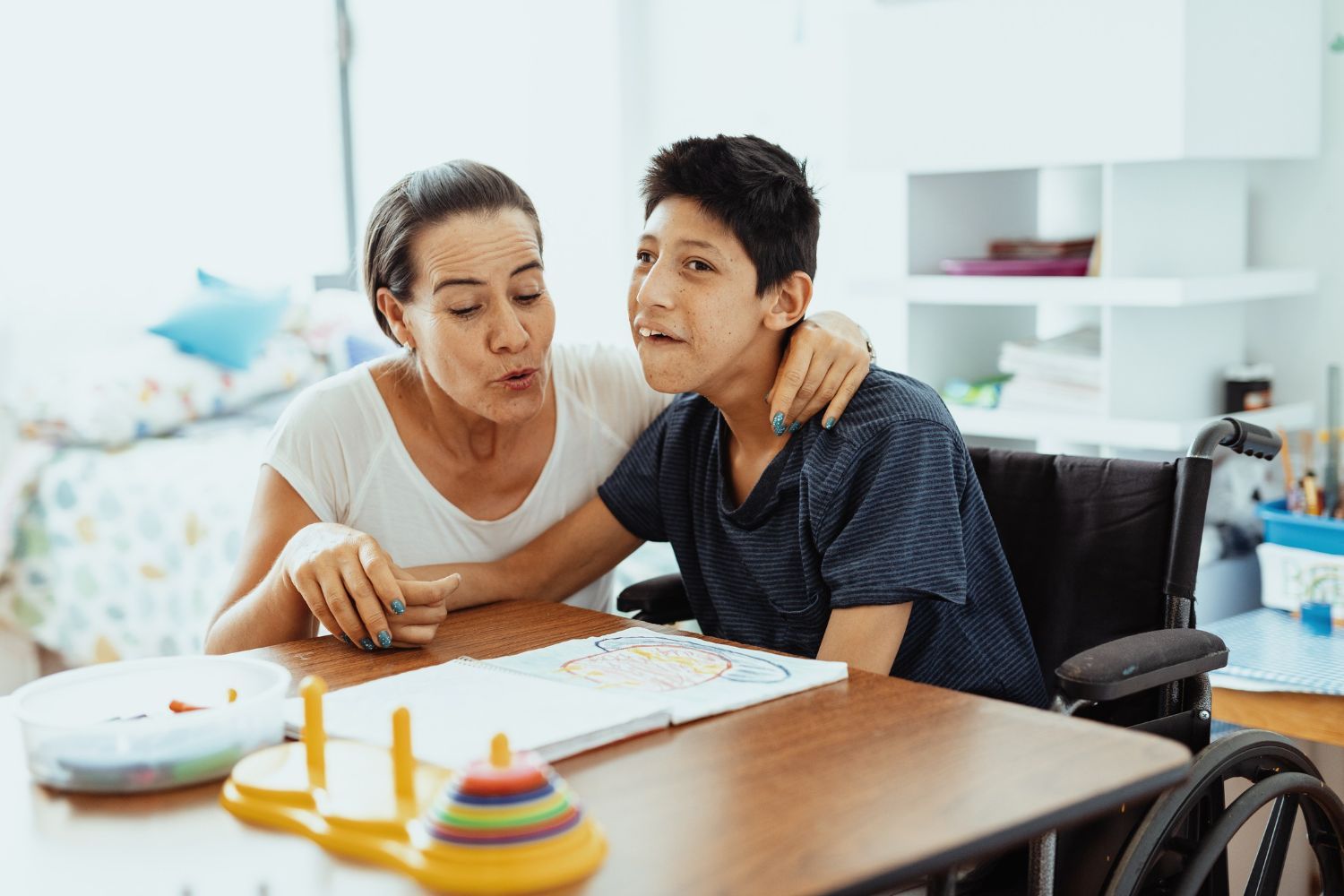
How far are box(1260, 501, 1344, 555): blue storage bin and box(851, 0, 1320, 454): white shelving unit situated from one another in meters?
0.20

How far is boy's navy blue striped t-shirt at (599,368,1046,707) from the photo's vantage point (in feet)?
4.70

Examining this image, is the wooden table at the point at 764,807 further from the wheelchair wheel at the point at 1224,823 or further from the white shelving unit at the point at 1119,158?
the white shelving unit at the point at 1119,158

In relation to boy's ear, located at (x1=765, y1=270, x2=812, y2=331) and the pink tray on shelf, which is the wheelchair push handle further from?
the pink tray on shelf

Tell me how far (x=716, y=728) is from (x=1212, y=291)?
167cm

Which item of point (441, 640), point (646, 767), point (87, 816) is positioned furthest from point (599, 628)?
point (87, 816)

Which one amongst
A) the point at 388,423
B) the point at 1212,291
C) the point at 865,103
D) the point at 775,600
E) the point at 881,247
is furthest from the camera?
the point at 881,247

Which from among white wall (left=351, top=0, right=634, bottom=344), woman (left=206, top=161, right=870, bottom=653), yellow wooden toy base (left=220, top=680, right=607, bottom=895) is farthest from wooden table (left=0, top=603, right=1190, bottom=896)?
white wall (left=351, top=0, right=634, bottom=344)

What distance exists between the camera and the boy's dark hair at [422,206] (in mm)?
1766

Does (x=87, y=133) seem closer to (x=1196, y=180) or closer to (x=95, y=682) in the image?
(x=1196, y=180)

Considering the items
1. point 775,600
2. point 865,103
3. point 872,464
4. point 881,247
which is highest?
point 865,103

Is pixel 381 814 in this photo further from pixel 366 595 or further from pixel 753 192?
pixel 753 192

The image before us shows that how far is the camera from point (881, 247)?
3.46 metres

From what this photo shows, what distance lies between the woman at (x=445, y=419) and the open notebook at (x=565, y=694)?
0.41 m

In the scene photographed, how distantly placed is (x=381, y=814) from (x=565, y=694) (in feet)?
0.89
